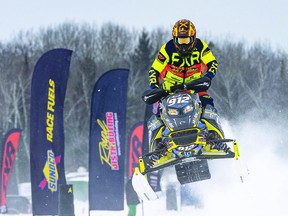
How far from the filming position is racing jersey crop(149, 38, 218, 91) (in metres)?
10.6

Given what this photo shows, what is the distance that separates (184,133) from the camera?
9977 mm

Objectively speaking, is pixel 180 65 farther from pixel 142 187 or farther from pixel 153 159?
pixel 142 187

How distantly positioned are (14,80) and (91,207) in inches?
1562

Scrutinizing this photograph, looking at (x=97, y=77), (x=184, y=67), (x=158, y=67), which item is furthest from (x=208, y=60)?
(x=97, y=77)

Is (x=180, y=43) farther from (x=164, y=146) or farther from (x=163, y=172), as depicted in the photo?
(x=163, y=172)

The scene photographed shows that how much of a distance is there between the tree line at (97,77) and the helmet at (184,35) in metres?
25.7

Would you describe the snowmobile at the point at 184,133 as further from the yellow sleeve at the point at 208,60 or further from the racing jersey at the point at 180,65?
the yellow sleeve at the point at 208,60

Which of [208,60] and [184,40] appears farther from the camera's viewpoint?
[208,60]

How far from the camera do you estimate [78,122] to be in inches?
2202

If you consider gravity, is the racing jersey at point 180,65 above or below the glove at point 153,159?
above

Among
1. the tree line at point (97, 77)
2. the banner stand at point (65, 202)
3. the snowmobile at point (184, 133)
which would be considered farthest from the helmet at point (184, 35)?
the tree line at point (97, 77)

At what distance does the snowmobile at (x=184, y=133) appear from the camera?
9992 mm

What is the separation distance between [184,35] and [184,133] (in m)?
1.50

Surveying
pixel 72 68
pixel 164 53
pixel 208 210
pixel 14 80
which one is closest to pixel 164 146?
pixel 164 53
